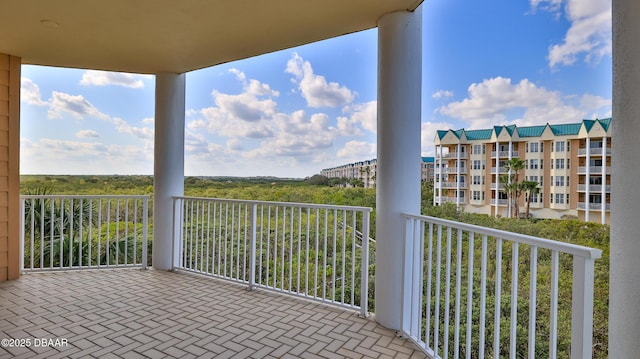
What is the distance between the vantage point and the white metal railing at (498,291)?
1.27 meters

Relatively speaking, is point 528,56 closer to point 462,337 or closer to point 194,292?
point 462,337

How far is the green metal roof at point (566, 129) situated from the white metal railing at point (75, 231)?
15.7ft

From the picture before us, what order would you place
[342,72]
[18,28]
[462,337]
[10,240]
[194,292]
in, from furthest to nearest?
[342,72] → [462,337] → [10,240] → [194,292] → [18,28]

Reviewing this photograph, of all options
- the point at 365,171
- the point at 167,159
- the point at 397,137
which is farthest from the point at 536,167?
the point at 167,159

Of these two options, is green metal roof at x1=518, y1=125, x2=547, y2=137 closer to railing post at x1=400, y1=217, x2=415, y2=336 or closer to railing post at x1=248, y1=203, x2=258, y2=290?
railing post at x1=400, y1=217, x2=415, y2=336

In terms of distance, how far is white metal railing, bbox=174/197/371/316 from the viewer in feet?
10.9

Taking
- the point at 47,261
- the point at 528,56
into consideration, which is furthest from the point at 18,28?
the point at 528,56

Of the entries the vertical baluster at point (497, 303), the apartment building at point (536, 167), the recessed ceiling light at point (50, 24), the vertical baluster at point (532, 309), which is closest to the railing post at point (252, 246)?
the apartment building at point (536, 167)

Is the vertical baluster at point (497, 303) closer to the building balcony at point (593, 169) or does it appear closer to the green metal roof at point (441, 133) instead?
the building balcony at point (593, 169)

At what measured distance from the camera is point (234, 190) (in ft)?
20.5

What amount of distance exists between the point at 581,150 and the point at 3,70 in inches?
228

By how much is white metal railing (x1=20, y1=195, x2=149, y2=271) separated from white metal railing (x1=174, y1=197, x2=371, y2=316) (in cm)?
71

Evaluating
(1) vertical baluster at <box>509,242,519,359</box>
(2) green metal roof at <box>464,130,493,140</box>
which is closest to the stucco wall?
(1) vertical baluster at <box>509,242,519,359</box>

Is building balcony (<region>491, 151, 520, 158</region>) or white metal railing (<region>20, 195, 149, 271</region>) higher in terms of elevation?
building balcony (<region>491, 151, 520, 158</region>)
